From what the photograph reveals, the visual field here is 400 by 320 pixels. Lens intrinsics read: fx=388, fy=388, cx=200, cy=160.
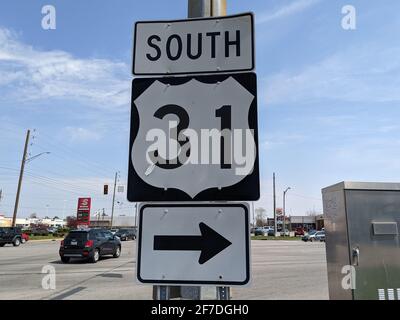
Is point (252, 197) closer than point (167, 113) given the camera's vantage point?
Yes

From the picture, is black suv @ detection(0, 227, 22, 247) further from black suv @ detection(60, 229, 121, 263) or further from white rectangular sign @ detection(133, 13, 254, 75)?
white rectangular sign @ detection(133, 13, 254, 75)

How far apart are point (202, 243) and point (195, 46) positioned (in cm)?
121

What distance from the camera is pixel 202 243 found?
2.07 m

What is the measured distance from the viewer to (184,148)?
2191 millimetres

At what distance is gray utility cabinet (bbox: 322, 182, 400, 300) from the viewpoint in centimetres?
520

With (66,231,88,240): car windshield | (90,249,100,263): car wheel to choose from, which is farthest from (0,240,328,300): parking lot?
(66,231,88,240): car windshield

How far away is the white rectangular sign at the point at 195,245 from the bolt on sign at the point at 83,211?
197ft

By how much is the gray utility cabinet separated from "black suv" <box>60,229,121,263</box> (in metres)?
16.1

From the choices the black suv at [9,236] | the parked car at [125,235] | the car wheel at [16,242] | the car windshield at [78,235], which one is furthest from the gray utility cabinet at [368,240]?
the parked car at [125,235]

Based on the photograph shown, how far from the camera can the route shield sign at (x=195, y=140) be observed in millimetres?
2146
